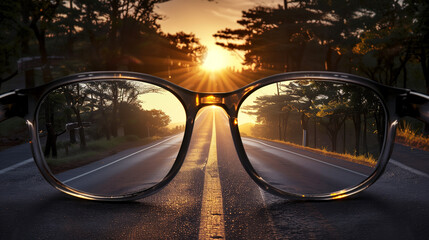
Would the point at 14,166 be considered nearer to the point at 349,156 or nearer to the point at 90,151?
the point at 90,151

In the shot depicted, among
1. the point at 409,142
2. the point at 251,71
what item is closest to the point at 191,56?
the point at 251,71

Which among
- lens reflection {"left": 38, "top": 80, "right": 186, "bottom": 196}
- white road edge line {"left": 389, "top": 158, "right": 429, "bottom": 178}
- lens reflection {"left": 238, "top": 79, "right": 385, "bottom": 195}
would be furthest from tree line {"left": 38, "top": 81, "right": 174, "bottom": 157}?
white road edge line {"left": 389, "top": 158, "right": 429, "bottom": 178}

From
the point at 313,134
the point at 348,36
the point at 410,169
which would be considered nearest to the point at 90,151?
the point at 313,134

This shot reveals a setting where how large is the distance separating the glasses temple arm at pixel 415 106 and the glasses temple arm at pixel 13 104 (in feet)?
6.76

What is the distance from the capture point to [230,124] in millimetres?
2379

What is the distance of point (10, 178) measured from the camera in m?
2.73

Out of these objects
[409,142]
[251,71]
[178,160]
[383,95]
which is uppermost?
[251,71]

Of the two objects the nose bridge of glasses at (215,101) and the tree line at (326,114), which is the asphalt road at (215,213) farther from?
the tree line at (326,114)

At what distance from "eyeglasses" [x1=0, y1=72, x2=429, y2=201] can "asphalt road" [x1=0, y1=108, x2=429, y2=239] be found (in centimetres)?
10

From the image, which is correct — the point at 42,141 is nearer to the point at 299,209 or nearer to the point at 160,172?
the point at 160,172

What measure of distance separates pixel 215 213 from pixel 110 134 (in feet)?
2.70

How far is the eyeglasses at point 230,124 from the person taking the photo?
6.57 feet

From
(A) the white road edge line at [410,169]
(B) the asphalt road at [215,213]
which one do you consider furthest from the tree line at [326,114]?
(A) the white road edge line at [410,169]

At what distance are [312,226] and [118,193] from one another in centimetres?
104
